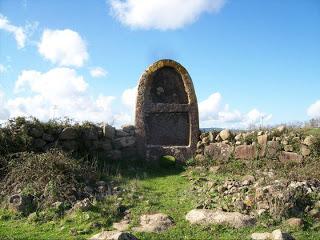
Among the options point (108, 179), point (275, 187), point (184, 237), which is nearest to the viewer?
point (184, 237)

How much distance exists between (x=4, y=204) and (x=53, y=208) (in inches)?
50.2

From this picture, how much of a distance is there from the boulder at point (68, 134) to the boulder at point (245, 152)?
16.2 ft

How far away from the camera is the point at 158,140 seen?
15055 mm

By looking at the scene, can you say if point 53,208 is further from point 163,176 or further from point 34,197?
point 163,176

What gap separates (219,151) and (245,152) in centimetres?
88

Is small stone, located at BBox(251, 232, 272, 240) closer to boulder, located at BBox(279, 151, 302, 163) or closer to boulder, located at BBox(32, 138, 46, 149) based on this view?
boulder, located at BBox(279, 151, 302, 163)

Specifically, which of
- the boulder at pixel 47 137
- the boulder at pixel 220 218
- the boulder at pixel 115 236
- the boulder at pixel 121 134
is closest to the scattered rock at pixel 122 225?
the boulder at pixel 220 218

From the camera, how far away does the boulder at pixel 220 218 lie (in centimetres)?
809

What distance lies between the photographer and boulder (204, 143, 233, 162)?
13898 mm

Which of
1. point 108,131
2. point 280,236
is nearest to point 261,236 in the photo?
point 280,236

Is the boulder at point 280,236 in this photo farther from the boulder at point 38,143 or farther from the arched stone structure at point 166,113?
the boulder at point 38,143

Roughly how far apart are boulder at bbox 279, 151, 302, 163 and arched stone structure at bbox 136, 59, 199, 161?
295cm

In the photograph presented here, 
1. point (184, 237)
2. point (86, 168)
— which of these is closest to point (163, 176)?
point (86, 168)

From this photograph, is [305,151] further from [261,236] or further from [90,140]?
[90,140]
